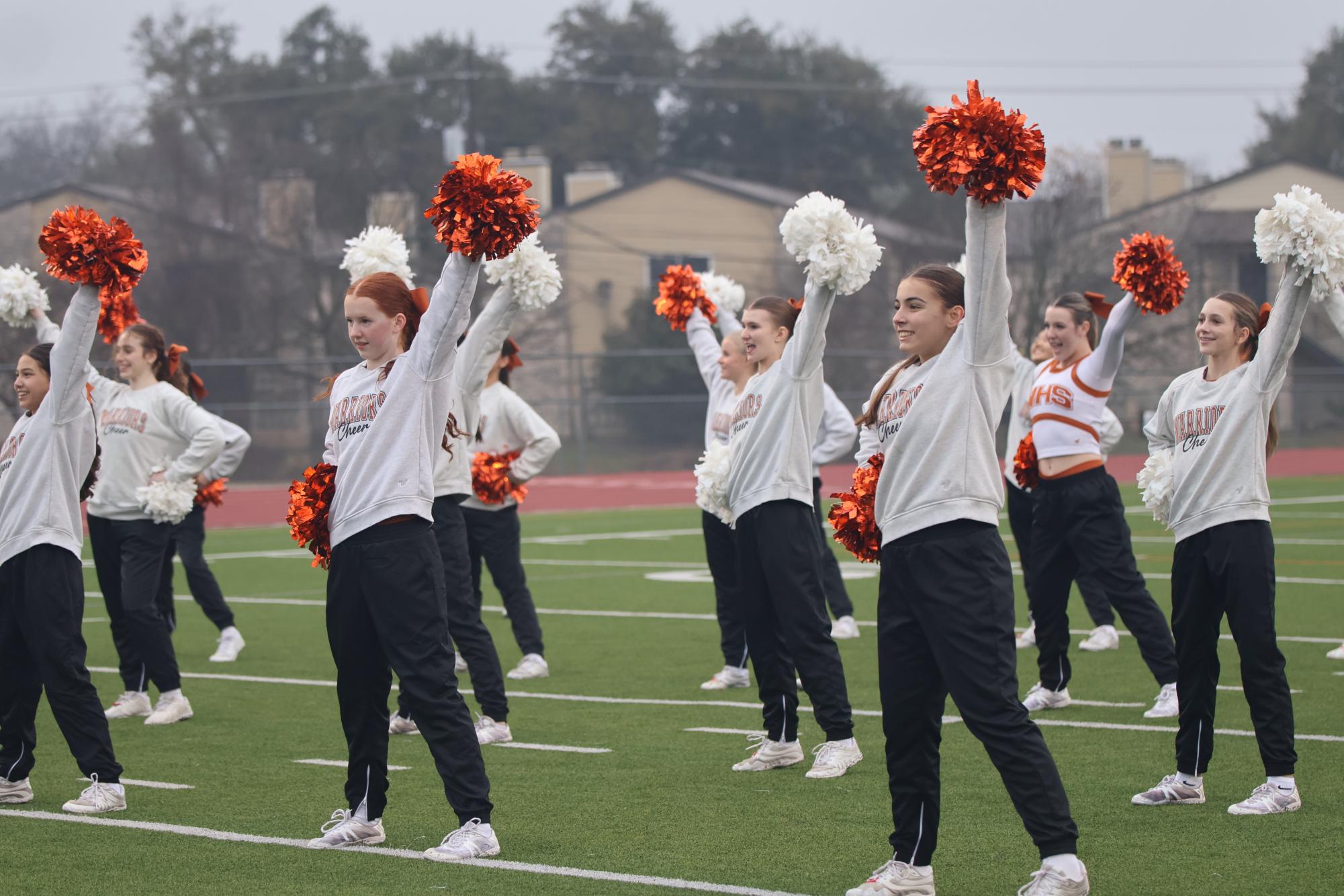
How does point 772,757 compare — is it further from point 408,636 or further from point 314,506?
point 314,506

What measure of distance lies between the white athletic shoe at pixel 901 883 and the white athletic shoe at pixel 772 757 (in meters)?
2.21

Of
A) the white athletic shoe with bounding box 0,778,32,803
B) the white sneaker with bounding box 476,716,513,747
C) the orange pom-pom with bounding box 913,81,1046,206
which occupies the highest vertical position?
the orange pom-pom with bounding box 913,81,1046,206

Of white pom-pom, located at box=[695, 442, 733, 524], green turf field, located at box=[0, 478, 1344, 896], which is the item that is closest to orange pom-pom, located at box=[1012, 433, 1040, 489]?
green turf field, located at box=[0, 478, 1344, 896]

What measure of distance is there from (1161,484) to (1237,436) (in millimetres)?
Answer: 504

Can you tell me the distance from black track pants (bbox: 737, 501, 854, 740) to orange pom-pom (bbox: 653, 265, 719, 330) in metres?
2.05

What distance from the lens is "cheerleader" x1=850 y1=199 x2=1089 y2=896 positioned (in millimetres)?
4746

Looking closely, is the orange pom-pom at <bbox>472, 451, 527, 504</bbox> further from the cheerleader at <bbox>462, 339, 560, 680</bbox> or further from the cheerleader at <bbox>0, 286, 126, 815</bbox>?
the cheerleader at <bbox>0, 286, 126, 815</bbox>

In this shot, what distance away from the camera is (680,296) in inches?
352

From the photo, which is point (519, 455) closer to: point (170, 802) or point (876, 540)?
point (170, 802)

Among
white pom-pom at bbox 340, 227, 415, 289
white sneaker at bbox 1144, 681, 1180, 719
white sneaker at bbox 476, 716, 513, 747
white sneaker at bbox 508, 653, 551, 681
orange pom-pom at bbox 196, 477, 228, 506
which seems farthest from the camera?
orange pom-pom at bbox 196, 477, 228, 506

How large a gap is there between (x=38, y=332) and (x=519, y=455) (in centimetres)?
284

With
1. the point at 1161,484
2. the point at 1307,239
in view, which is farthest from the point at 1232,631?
the point at 1307,239

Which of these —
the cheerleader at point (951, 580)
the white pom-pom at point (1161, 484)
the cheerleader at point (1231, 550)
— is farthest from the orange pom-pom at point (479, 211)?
the white pom-pom at point (1161, 484)

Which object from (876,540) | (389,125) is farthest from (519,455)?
(389,125)
